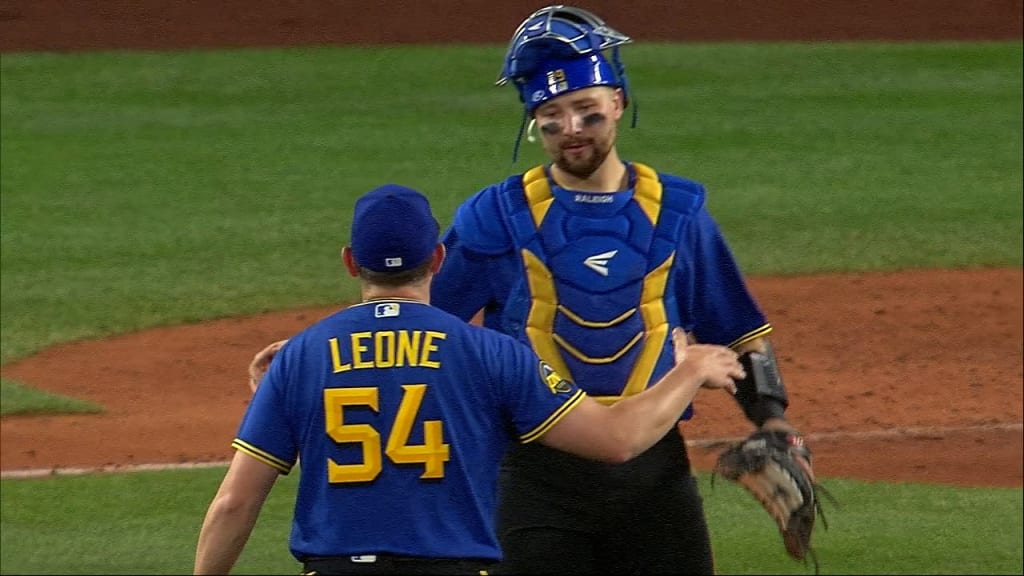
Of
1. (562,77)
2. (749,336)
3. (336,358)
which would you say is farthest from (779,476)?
(336,358)

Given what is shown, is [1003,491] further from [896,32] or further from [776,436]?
[896,32]

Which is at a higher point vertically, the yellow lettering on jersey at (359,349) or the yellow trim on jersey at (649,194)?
the yellow trim on jersey at (649,194)

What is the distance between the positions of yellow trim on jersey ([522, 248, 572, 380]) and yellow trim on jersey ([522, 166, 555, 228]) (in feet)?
0.35

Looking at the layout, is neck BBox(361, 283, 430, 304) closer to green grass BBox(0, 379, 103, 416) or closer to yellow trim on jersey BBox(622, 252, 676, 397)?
yellow trim on jersey BBox(622, 252, 676, 397)

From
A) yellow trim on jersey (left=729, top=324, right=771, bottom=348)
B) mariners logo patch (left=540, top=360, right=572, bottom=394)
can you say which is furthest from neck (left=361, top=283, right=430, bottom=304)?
yellow trim on jersey (left=729, top=324, right=771, bottom=348)

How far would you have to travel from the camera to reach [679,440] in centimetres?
473

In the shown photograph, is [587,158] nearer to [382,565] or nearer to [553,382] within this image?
[553,382]

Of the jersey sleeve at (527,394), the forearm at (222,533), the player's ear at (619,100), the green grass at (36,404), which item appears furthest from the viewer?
the green grass at (36,404)

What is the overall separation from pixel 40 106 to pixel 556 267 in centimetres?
1351

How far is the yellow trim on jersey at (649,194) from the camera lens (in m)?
4.70

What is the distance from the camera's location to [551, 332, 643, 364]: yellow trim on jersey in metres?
4.63

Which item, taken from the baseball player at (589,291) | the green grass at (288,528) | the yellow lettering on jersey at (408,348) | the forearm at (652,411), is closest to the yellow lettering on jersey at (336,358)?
the yellow lettering on jersey at (408,348)

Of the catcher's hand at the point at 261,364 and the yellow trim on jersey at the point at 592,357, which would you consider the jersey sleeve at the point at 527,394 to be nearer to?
the catcher's hand at the point at 261,364

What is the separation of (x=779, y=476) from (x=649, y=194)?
2.67 feet
